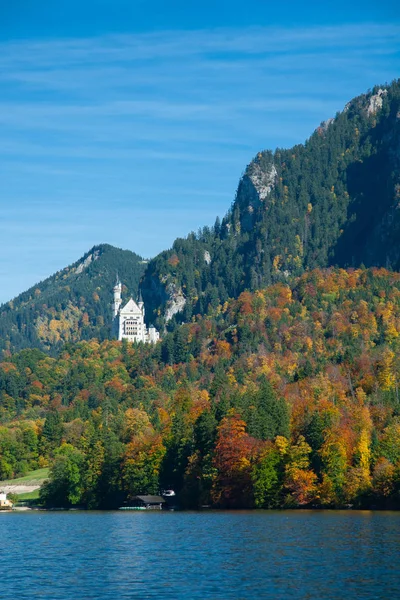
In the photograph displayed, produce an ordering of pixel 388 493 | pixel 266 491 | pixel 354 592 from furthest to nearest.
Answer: pixel 266 491 < pixel 388 493 < pixel 354 592

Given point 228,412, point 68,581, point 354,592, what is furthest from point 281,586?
point 228,412

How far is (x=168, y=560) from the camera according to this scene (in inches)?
3246

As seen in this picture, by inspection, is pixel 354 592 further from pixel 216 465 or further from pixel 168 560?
pixel 216 465

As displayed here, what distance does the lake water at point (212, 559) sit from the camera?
68250mm

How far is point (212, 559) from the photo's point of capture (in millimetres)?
81938

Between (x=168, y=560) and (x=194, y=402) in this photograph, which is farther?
(x=194, y=402)

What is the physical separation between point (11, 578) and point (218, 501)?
227ft

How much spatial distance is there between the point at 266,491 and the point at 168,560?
2093 inches

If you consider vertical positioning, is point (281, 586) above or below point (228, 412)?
below

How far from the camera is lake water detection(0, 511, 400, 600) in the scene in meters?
68.2

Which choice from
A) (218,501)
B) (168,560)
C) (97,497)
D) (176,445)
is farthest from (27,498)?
(168,560)

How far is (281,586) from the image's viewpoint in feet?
226

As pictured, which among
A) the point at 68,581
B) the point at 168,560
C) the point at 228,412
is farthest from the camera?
the point at 228,412

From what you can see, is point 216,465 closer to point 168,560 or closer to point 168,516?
point 168,516
